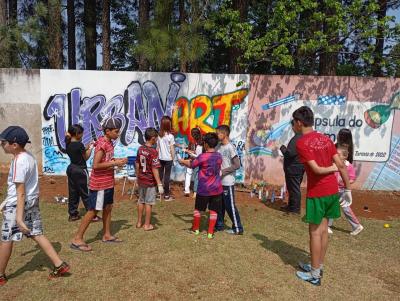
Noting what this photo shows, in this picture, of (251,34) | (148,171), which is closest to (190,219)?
(148,171)

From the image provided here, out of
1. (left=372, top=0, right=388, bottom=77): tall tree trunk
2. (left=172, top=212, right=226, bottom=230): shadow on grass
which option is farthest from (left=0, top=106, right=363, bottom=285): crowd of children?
(left=372, top=0, right=388, bottom=77): tall tree trunk

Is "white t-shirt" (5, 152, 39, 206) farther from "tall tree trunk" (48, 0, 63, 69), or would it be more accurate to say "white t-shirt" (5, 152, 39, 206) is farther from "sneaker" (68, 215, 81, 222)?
"tall tree trunk" (48, 0, 63, 69)

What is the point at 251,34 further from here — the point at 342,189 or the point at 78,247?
the point at 78,247

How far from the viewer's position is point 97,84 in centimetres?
904

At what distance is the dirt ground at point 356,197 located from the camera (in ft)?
24.2

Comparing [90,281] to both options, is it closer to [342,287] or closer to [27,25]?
[342,287]

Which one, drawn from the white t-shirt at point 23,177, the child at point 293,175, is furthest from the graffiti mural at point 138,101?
the white t-shirt at point 23,177

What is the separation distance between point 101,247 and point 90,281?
965mm

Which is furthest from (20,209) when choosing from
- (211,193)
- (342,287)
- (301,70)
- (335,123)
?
(301,70)

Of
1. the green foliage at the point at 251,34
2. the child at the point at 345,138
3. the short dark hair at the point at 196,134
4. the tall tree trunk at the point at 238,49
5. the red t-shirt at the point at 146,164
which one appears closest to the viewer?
the red t-shirt at the point at 146,164

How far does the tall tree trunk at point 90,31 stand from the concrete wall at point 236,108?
843 centimetres

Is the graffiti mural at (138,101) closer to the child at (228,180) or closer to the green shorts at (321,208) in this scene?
the child at (228,180)

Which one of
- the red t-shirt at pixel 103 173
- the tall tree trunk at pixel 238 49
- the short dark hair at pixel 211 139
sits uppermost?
the tall tree trunk at pixel 238 49

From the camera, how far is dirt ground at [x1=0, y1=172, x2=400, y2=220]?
7.36 m
